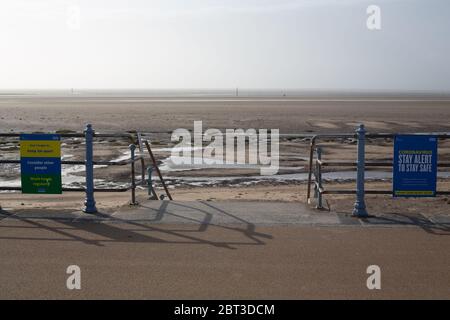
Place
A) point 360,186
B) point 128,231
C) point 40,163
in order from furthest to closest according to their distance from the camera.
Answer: point 40,163, point 360,186, point 128,231

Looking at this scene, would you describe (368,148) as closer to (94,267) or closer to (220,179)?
(220,179)

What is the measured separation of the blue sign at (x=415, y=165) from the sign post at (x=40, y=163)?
5437mm

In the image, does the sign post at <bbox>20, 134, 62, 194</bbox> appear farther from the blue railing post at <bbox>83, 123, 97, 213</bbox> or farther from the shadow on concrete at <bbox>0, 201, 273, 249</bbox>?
the shadow on concrete at <bbox>0, 201, 273, 249</bbox>

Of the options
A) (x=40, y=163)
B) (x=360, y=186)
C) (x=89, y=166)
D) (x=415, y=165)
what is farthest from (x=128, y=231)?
(x=415, y=165)

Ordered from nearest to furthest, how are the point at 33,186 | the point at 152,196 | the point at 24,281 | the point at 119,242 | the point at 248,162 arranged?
the point at 24,281
the point at 119,242
the point at 33,186
the point at 152,196
the point at 248,162

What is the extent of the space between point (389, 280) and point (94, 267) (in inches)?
127

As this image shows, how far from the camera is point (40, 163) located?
364 inches

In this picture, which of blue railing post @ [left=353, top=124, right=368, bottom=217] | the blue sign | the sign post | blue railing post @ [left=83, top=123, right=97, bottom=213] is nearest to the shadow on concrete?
blue railing post @ [left=83, top=123, right=97, bottom=213]

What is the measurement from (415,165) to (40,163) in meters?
A: 6.04

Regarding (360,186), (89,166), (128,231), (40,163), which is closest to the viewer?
(128,231)

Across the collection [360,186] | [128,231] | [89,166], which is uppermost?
[89,166]

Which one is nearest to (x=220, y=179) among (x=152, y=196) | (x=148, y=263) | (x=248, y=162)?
(x=248, y=162)

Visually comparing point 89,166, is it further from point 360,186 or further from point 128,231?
point 360,186

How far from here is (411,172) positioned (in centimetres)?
876
